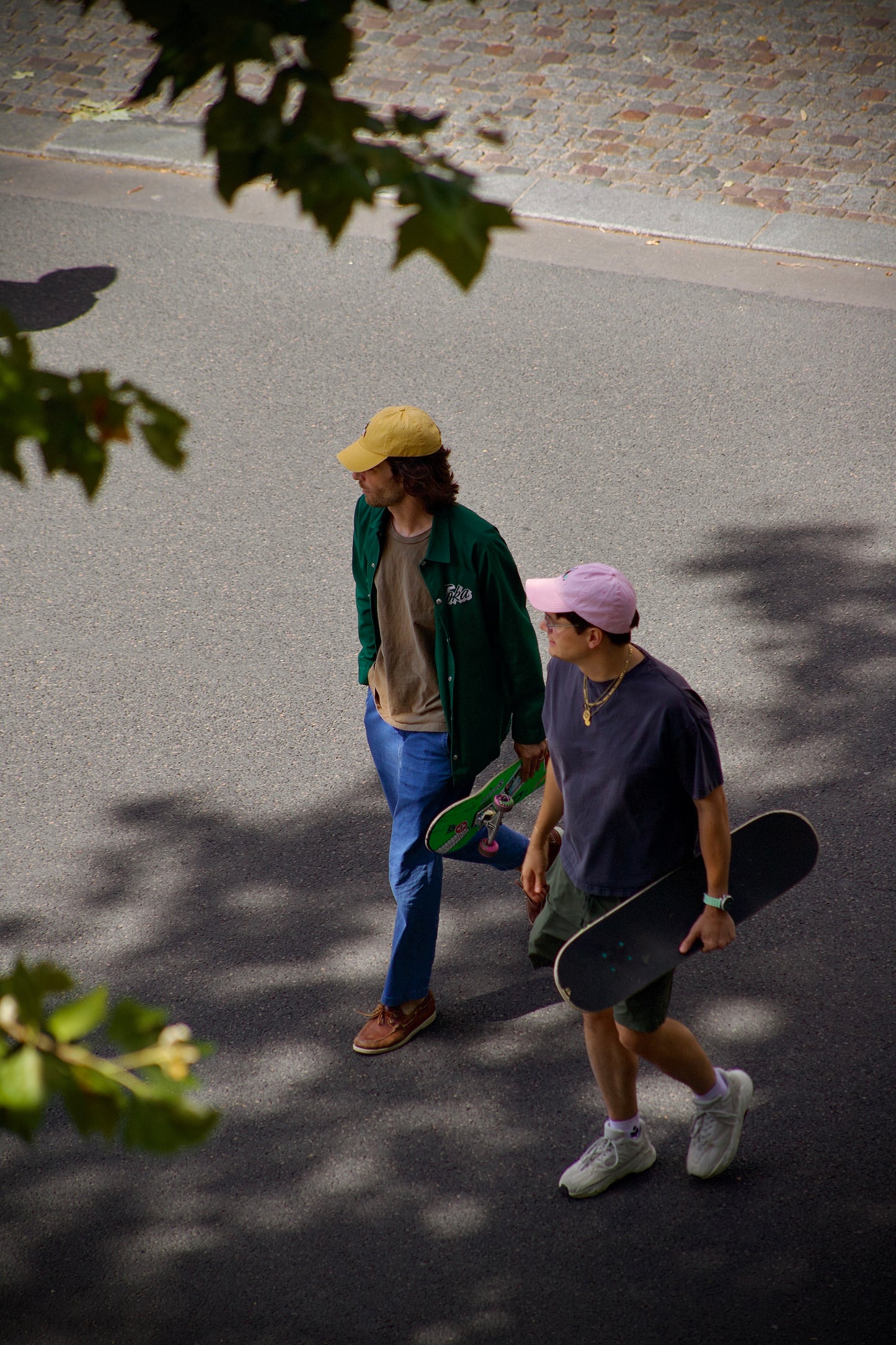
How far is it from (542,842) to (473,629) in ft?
2.25

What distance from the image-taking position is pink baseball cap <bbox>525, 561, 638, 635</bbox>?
3.06 metres

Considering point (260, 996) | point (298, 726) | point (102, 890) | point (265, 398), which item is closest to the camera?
point (260, 996)

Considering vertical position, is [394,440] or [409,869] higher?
[394,440]

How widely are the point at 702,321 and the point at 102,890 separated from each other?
584cm

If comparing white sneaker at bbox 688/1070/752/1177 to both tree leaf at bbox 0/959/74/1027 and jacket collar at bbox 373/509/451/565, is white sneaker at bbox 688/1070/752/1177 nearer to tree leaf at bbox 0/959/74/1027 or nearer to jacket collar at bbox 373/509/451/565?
jacket collar at bbox 373/509/451/565

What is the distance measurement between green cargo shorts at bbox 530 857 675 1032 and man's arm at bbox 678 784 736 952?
0.53 feet

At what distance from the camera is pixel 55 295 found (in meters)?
8.98

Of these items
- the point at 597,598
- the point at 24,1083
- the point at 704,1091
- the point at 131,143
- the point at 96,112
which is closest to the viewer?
the point at 24,1083

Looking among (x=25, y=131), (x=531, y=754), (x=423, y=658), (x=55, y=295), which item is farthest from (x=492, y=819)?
(x=25, y=131)

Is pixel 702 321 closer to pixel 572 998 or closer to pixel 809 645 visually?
pixel 809 645

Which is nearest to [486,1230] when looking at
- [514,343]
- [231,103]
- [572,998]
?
[572,998]

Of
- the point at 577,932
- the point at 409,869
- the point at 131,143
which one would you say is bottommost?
the point at 409,869

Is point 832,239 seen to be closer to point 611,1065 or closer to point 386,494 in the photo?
point 386,494

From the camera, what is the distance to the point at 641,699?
10.1ft
